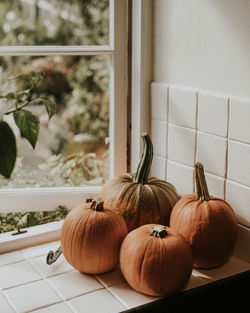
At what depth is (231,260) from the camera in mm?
1220

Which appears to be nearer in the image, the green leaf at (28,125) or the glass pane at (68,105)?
the green leaf at (28,125)

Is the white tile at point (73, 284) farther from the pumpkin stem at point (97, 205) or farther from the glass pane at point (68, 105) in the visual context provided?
the glass pane at point (68, 105)

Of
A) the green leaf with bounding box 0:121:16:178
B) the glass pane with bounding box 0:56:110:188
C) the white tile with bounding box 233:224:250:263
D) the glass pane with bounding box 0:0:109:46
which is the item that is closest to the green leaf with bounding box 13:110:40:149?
the green leaf with bounding box 0:121:16:178

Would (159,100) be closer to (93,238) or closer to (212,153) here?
(212,153)

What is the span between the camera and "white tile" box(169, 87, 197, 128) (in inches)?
50.5

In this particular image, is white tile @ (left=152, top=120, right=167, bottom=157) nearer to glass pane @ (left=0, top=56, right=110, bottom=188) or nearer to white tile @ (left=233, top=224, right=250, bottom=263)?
white tile @ (left=233, top=224, right=250, bottom=263)

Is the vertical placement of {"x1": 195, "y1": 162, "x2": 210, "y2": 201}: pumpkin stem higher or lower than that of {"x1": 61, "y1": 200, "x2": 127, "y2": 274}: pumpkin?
higher

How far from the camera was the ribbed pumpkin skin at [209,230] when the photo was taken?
112cm

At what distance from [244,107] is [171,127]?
1.00ft

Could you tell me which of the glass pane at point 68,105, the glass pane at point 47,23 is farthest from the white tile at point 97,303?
the glass pane at point 47,23

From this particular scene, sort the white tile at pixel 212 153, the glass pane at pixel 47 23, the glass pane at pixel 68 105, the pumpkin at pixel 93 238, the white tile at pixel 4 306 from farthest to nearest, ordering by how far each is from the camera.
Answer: the glass pane at pixel 47 23 → the glass pane at pixel 68 105 → the white tile at pixel 212 153 → the pumpkin at pixel 93 238 → the white tile at pixel 4 306

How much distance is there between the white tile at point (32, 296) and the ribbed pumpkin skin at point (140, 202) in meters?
0.28

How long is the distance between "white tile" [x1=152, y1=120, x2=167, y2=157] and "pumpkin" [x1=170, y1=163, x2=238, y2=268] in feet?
0.94

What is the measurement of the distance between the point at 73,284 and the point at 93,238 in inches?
4.9
